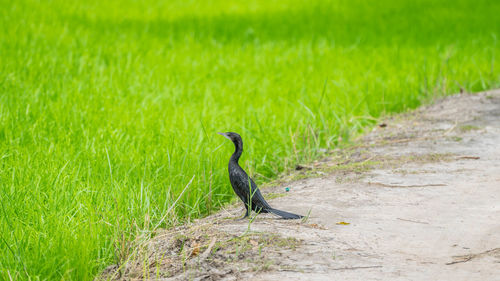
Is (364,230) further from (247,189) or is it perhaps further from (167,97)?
(167,97)

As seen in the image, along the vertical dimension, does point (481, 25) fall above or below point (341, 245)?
above

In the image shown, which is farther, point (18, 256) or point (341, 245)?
point (341, 245)

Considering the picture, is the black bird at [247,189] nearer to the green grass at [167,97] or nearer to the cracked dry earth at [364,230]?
the cracked dry earth at [364,230]

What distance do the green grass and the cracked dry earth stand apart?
0.89 feet

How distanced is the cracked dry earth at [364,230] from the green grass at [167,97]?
27 centimetres

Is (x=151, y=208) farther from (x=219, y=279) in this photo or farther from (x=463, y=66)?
(x=463, y=66)

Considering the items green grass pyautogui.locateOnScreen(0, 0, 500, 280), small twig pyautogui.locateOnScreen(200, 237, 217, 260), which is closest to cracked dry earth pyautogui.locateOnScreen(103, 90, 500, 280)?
small twig pyautogui.locateOnScreen(200, 237, 217, 260)

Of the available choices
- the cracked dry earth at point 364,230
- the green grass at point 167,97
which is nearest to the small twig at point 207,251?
the cracked dry earth at point 364,230

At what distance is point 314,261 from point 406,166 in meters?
1.56

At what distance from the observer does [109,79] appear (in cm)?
582

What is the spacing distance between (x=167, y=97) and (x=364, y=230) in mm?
3161

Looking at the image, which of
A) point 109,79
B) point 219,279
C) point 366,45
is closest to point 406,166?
point 219,279

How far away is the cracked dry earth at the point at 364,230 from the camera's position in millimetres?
2195

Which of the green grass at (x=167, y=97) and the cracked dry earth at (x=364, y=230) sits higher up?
the green grass at (x=167, y=97)
